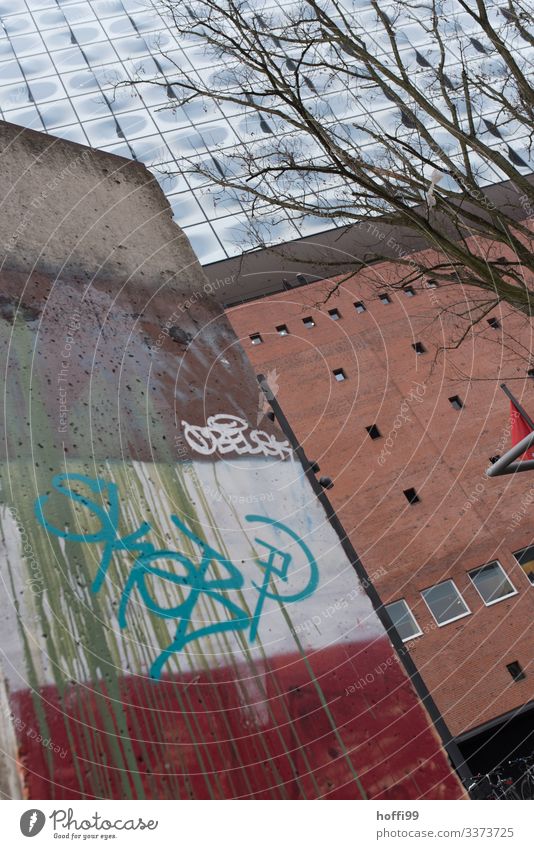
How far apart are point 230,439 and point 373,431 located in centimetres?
1629

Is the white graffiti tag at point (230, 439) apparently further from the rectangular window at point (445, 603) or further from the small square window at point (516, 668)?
the small square window at point (516, 668)

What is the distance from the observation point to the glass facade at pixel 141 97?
25203mm

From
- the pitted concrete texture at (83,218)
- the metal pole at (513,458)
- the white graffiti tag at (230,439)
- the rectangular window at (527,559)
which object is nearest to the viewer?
the metal pole at (513,458)

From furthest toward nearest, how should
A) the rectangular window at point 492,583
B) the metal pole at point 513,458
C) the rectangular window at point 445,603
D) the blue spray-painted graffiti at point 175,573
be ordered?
the rectangular window at point 492,583 < the rectangular window at point 445,603 < the blue spray-painted graffiti at point 175,573 < the metal pole at point 513,458

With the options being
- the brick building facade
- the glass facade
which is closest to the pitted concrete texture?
the brick building facade

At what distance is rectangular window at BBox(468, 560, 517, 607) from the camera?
23.4 m

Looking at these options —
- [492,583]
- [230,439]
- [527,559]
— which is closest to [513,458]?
[230,439]

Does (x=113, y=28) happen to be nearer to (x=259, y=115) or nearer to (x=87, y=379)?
(x=259, y=115)

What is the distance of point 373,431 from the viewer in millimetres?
25500

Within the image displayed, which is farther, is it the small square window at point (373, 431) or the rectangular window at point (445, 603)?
the small square window at point (373, 431)

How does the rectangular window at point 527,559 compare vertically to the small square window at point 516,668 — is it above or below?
above

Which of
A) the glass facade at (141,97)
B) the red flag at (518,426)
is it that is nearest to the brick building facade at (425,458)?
the glass facade at (141,97)

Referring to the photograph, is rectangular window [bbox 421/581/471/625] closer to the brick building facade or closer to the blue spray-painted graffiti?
the brick building facade

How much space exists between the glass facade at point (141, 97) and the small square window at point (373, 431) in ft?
22.5
